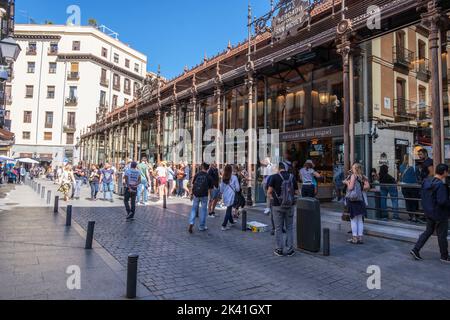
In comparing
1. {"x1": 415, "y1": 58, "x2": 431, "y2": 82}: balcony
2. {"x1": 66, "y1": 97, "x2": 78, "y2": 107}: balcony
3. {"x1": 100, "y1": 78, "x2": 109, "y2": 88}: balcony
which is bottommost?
{"x1": 415, "y1": 58, "x2": 431, "y2": 82}: balcony

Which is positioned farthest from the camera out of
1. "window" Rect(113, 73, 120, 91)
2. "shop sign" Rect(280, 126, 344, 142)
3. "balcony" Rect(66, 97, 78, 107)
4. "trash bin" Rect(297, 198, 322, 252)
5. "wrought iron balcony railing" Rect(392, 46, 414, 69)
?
"window" Rect(113, 73, 120, 91)

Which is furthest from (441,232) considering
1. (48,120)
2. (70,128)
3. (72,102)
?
(48,120)

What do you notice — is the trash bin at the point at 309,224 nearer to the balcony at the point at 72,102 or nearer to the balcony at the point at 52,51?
the balcony at the point at 72,102

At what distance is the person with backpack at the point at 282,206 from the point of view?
6266mm

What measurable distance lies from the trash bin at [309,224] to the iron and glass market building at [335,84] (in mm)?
3492

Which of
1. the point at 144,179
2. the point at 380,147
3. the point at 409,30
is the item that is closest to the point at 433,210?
the point at 380,147

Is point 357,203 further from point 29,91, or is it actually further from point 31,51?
point 31,51

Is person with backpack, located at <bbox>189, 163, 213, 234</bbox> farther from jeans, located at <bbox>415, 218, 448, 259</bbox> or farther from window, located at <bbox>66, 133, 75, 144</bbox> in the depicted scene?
window, located at <bbox>66, 133, 75, 144</bbox>

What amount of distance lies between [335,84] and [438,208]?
9.77 metres

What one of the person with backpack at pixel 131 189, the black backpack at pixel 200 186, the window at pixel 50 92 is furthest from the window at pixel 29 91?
the black backpack at pixel 200 186

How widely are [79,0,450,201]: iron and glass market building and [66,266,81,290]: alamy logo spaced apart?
301 inches

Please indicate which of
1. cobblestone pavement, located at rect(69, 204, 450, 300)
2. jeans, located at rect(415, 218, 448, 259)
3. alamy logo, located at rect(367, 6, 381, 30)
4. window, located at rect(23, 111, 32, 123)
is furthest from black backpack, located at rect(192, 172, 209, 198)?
window, located at rect(23, 111, 32, 123)

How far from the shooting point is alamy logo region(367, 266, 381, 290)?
15.1 feet

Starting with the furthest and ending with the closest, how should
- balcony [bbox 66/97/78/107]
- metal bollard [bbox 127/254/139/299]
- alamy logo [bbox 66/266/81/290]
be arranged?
balcony [bbox 66/97/78/107] → alamy logo [bbox 66/266/81/290] → metal bollard [bbox 127/254/139/299]
